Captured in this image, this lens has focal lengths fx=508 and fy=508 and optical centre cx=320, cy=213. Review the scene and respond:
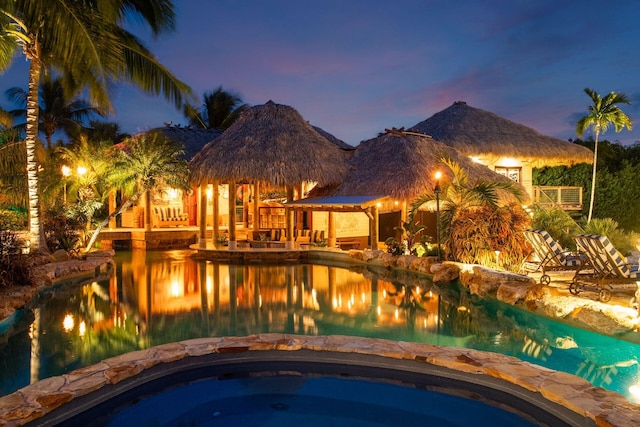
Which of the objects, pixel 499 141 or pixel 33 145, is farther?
pixel 499 141

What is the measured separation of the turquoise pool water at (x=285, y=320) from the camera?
5789 millimetres

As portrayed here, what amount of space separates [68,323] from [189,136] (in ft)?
47.6

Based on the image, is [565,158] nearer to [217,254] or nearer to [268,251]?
[268,251]

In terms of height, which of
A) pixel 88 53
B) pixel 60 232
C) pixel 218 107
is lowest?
pixel 60 232

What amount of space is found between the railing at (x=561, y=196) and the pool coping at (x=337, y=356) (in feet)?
47.8

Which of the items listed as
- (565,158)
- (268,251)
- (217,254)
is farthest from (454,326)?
(565,158)

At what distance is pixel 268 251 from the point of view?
14.5 m

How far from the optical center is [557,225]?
13.8m

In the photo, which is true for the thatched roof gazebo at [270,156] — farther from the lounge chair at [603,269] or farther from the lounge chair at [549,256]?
the lounge chair at [603,269]

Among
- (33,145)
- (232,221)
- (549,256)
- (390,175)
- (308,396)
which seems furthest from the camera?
(232,221)

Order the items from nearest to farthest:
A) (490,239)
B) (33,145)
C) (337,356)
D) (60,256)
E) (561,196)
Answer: (337,356) < (33,145) < (490,239) < (60,256) < (561,196)

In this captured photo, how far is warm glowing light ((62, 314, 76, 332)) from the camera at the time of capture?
711cm

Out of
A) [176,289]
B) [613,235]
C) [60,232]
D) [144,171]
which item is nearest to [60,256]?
[60,232]

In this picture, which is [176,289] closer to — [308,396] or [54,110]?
[308,396]
